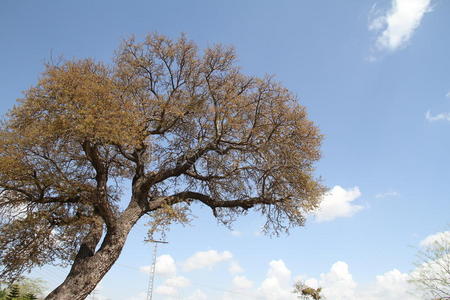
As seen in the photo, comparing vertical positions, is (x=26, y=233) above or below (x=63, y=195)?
below

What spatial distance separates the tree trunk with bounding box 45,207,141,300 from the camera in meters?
9.43

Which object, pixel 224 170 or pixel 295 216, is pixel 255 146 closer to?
pixel 224 170

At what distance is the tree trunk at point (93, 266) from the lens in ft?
30.9

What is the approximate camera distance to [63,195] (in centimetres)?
1111

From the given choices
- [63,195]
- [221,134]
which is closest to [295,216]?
[221,134]

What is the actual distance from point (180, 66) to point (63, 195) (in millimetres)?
6213

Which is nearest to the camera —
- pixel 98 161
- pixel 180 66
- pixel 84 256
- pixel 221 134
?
pixel 84 256

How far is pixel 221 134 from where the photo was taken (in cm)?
1202

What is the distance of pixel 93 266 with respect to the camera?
32.5ft

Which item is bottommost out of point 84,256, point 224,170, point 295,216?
point 84,256

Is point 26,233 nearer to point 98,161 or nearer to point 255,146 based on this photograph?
point 98,161

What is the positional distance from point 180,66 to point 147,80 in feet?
4.53

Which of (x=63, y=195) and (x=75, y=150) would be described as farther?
(x=75, y=150)

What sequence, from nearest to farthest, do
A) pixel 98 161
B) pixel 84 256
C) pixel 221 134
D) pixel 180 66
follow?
pixel 84 256 < pixel 98 161 < pixel 221 134 < pixel 180 66
